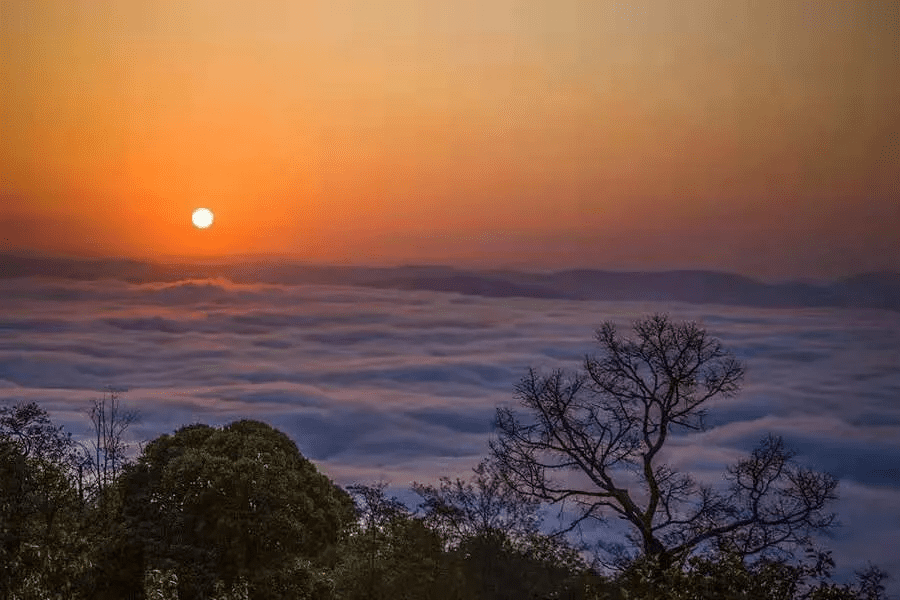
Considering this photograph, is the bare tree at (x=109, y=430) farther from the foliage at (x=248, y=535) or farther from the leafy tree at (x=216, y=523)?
the leafy tree at (x=216, y=523)

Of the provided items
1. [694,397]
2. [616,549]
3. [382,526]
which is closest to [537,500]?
[616,549]

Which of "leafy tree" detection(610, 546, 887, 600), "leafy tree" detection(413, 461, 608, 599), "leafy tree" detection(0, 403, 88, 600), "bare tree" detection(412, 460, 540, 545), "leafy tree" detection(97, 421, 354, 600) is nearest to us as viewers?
"leafy tree" detection(610, 546, 887, 600)

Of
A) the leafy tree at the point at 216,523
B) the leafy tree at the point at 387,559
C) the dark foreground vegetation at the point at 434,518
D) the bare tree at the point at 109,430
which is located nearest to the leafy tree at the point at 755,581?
the dark foreground vegetation at the point at 434,518

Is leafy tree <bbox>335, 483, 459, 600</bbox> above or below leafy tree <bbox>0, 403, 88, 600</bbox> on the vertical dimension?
below

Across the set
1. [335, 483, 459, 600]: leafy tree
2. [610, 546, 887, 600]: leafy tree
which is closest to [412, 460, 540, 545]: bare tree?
[335, 483, 459, 600]: leafy tree

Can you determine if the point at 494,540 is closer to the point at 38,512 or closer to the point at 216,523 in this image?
the point at 216,523

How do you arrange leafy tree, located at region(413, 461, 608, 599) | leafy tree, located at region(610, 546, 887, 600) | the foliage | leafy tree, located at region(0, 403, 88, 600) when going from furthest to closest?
leafy tree, located at region(413, 461, 608, 599)
the foliage
leafy tree, located at region(0, 403, 88, 600)
leafy tree, located at region(610, 546, 887, 600)

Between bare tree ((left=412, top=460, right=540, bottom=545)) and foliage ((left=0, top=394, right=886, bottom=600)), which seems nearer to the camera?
foliage ((left=0, top=394, right=886, bottom=600))

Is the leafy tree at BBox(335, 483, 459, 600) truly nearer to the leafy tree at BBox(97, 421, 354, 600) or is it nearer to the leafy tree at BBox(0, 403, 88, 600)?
the leafy tree at BBox(97, 421, 354, 600)
